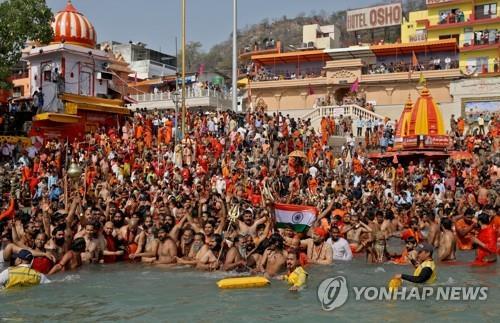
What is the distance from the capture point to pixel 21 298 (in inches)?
372

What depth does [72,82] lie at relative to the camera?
1256 inches

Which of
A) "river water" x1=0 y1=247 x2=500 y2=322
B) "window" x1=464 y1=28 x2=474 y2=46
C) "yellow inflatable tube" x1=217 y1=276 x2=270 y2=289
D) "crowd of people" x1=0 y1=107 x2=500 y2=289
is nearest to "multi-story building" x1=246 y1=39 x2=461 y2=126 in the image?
"window" x1=464 y1=28 x2=474 y2=46

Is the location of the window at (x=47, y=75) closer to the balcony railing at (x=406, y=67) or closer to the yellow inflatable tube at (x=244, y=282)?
the balcony railing at (x=406, y=67)

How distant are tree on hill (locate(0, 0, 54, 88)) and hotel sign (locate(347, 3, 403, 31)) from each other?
3687 cm

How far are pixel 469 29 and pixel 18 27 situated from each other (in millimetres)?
32159

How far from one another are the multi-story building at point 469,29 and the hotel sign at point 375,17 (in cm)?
503

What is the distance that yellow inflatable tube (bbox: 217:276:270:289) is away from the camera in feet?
32.4

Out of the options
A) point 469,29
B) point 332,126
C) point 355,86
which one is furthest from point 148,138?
point 469,29

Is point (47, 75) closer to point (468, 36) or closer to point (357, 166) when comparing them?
point (357, 166)

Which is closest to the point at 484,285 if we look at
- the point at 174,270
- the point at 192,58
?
the point at 174,270

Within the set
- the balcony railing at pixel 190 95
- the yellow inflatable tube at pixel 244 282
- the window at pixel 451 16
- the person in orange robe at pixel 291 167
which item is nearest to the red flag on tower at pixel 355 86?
the balcony railing at pixel 190 95

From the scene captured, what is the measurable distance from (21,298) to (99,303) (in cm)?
114

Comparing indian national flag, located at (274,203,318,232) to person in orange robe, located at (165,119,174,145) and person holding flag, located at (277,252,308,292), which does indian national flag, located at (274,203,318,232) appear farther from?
person in orange robe, located at (165,119,174,145)

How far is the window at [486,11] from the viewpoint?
45.0 meters
